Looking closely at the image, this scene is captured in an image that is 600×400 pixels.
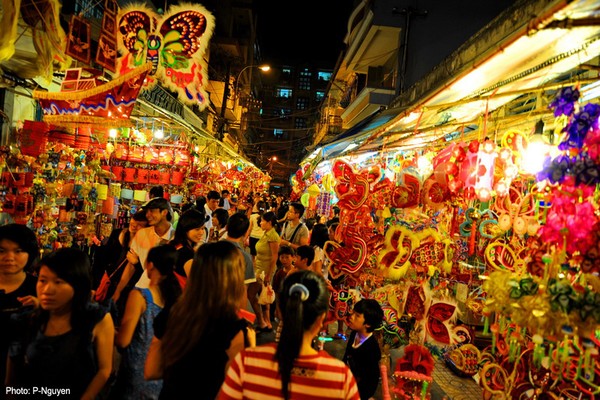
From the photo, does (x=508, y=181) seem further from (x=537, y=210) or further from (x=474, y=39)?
(x=474, y=39)

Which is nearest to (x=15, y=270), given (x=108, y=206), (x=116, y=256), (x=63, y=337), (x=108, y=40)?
(x=63, y=337)

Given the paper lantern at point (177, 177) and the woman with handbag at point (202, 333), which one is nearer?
the woman with handbag at point (202, 333)

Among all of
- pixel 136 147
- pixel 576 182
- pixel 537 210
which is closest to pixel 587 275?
pixel 576 182

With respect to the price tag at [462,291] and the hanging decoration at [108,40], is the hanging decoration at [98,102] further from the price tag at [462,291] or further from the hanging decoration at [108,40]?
the price tag at [462,291]

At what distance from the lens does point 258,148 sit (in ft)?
220

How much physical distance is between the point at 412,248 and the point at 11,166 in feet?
18.5

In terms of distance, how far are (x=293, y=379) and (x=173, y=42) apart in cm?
753

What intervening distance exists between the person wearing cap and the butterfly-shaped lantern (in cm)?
327

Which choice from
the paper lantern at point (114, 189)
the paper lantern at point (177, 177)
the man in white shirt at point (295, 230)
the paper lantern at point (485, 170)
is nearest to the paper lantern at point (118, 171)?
the paper lantern at point (114, 189)

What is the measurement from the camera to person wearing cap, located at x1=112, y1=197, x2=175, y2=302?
14.7 feet

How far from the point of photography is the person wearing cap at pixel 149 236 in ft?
14.7

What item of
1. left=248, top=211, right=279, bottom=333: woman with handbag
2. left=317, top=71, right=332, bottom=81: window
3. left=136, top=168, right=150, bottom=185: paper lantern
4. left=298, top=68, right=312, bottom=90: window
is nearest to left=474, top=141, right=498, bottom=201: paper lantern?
left=248, top=211, right=279, bottom=333: woman with handbag

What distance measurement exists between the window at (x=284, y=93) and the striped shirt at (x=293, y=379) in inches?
3053

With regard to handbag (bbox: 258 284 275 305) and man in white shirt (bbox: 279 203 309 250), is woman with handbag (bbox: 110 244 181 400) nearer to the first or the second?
handbag (bbox: 258 284 275 305)
